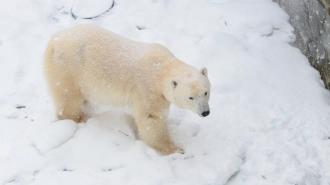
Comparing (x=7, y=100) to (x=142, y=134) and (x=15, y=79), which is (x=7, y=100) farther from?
(x=142, y=134)

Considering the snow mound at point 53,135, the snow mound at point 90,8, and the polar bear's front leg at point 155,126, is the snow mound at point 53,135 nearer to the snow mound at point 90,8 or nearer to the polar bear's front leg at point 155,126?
the polar bear's front leg at point 155,126

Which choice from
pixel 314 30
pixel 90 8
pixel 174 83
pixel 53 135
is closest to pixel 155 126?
pixel 174 83

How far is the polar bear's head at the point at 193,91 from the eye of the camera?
4012 mm

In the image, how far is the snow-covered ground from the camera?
4211 millimetres

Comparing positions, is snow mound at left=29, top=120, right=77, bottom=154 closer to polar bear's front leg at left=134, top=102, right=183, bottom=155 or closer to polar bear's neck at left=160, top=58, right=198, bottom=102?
polar bear's front leg at left=134, top=102, right=183, bottom=155

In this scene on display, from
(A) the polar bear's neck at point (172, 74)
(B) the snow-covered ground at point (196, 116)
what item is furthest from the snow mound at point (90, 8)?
(A) the polar bear's neck at point (172, 74)

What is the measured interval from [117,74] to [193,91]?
96cm

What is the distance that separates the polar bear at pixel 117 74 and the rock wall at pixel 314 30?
7.28 feet

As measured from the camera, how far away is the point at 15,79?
5.81 metres

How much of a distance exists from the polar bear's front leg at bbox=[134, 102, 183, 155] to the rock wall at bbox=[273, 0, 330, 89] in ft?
7.77

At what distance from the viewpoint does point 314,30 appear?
5.77 meters

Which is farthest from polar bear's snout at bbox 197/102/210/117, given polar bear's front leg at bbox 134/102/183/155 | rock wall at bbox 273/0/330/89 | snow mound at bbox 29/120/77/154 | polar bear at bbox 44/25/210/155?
rock wall at bbox 273/0/330/89

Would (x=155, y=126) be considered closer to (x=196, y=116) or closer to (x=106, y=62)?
(x=196, y=116)

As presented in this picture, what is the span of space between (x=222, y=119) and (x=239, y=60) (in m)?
1.23
